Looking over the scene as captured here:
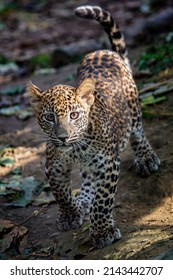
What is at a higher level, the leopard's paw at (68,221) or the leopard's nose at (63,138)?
the leopard's nose at (63,138)

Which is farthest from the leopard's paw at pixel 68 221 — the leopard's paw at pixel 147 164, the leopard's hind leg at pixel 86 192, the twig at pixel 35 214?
the leopard's paw at pixel 147 164

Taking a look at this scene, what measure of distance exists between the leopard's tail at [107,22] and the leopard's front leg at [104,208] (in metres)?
2.46

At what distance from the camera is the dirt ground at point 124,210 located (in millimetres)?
6668

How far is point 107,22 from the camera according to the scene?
8.98m

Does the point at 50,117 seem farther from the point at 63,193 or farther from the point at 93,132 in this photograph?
the point at 63,193

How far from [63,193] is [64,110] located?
1.33 meters

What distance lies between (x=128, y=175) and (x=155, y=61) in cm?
386

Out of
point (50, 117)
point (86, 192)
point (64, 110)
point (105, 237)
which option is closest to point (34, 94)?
point (50, 117)

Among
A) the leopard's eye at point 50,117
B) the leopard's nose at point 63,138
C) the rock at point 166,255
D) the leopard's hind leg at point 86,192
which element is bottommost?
the leopard's hind leg at point 86,192

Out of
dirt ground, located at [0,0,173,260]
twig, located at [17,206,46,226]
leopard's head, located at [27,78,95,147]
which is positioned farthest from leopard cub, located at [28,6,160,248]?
twig, located at [17,206,46,226]

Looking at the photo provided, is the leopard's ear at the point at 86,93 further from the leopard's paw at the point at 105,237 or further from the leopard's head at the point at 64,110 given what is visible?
the leopard's paw at the point at 105,237

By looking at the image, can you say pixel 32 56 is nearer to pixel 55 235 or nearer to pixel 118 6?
pixel 118 6
